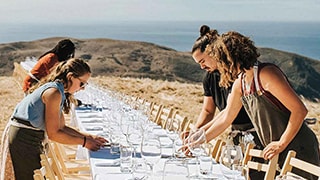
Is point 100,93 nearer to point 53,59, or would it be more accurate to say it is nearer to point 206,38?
point 53,59

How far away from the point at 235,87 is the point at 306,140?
22.3 inches

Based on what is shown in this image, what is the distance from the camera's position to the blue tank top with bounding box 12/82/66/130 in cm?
388

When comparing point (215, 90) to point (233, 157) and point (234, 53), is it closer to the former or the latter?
point (234, 53)

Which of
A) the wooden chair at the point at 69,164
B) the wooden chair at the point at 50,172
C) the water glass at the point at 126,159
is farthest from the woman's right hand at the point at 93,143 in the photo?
A: the wooden chair at the point at 69,164

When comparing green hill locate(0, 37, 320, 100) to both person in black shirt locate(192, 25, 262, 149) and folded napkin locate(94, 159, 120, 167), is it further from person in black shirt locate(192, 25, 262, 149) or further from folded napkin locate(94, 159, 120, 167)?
folded napkin locate(94, 159, 120, 167)

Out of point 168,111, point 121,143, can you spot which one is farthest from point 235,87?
point 168,111

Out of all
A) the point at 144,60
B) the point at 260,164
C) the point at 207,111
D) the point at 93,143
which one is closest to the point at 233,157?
the point at 260,164

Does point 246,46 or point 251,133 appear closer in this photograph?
point 246,46

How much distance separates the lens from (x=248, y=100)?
3.78 meters

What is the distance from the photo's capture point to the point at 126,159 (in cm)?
352

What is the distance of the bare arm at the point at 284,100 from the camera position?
11.5ft

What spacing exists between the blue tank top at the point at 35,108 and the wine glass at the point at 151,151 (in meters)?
0.74

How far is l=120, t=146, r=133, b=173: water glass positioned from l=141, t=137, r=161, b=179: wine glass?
3.5 inches

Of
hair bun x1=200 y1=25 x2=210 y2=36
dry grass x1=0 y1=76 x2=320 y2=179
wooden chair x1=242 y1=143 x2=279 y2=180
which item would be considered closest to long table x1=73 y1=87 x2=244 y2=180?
wooden chair x1=242 y1=143 x2=279 y2=180
